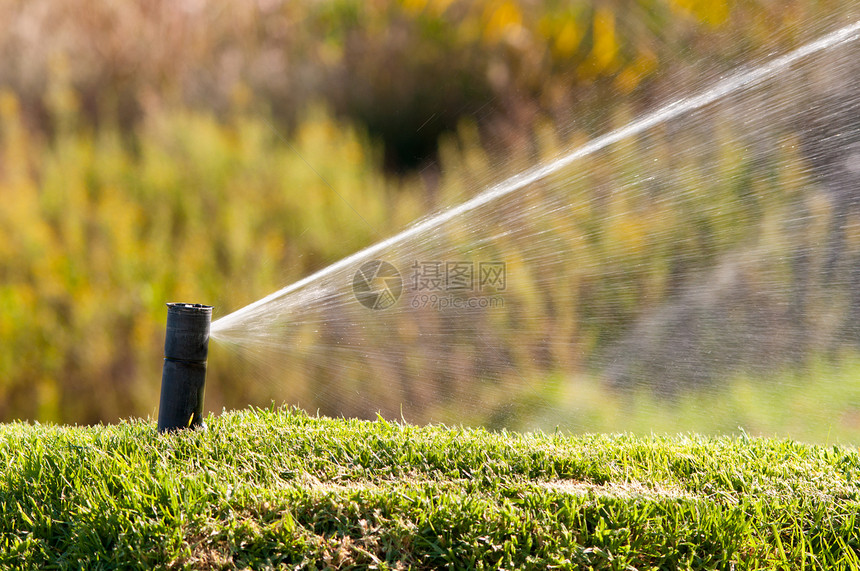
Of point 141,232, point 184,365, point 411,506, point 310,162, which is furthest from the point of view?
point 310,162

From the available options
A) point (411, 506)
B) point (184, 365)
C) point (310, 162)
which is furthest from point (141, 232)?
point (411, 506)

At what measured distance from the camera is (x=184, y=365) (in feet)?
8.59

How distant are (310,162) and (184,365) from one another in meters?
1.96

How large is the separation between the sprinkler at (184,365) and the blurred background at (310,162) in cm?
111

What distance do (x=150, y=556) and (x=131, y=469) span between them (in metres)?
0.45

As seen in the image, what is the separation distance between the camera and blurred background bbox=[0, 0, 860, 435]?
3838mm

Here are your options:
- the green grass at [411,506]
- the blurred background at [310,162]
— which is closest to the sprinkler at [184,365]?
the green grass at [411,506]

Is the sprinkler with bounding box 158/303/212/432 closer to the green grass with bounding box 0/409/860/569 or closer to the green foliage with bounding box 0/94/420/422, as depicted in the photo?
the green grass with bounding box 0/409/860/569

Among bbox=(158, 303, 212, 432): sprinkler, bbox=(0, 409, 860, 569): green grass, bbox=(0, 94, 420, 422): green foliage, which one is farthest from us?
bbox=(0, 94, 420, 422): green foliage

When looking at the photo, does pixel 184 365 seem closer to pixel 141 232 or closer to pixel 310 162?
pixel 141 232

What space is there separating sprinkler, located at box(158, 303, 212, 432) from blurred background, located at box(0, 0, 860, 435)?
111 cm

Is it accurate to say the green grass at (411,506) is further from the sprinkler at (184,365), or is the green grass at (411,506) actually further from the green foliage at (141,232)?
the green foliage at (141,232)

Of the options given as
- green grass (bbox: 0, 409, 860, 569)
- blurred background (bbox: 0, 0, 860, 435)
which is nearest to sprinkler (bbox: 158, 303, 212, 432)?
green grass (bbox: 0, 409, 860, 569)

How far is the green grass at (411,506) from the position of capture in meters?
2.03
